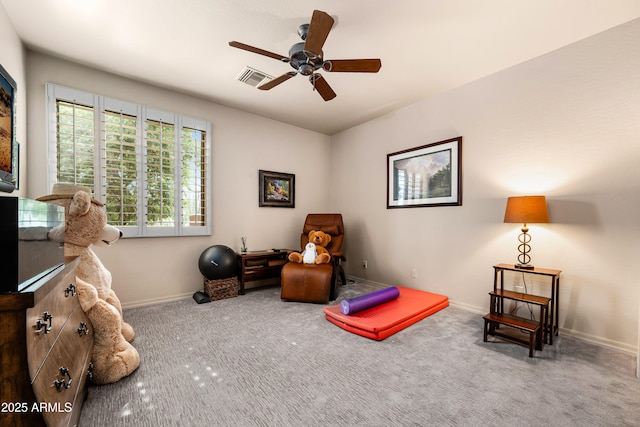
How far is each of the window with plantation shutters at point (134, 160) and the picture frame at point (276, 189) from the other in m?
0.86

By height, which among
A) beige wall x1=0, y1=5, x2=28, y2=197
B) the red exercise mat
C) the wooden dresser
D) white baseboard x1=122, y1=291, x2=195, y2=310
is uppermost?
beige wall x1=0, y1=5, x2=28, y2=197

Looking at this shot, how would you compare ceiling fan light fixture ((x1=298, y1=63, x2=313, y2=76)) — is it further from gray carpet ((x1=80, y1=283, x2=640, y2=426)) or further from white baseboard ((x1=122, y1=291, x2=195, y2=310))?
white baseboard ((x1=122, y1=291, x2=195, y2=310))

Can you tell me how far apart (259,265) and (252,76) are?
2530mm

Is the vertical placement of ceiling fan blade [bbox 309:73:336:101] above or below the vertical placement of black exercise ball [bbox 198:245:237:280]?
above

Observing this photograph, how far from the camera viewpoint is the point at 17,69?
2.34 metres

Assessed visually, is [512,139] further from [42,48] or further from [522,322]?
[42,48]

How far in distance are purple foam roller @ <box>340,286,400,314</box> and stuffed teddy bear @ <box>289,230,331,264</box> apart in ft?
2.69

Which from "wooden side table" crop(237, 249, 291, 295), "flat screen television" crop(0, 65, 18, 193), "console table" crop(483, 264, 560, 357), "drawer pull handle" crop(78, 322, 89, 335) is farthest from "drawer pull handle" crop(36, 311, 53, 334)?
"console table" crop(483, 264, 560, 357)

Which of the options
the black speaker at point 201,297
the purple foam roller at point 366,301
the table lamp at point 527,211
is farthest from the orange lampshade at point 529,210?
the black speaker at point 201,297

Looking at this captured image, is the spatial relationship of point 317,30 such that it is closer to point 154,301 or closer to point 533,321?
point 533,321

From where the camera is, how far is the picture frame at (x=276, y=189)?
426cm

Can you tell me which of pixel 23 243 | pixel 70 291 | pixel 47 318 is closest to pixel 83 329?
pixel 70 291

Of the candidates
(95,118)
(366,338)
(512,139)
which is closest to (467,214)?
(512,139)

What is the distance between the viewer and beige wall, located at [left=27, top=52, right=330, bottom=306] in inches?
106
